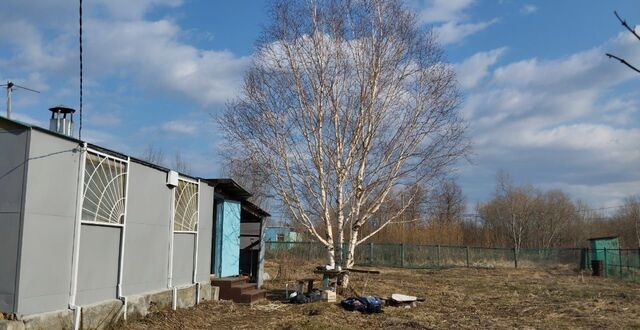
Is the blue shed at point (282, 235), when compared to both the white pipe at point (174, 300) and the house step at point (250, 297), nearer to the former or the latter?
the house step at point (250, 297)

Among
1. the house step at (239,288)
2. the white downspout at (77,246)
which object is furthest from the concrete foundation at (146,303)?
the house step at (239,288)

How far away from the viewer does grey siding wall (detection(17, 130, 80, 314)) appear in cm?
776

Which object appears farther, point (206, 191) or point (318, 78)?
point (318, 78)

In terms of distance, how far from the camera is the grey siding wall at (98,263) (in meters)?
9.02

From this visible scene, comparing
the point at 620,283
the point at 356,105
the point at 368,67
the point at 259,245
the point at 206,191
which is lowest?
the point at 620,283

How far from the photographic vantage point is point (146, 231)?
11.3 meters

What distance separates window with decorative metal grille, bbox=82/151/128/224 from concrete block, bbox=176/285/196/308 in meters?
3.16

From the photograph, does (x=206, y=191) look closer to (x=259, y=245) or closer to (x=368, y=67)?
(x=259, y=245)

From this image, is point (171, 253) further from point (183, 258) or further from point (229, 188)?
point (229, 188)

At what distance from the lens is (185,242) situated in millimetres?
13297

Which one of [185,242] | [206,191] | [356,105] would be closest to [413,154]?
[356,105]

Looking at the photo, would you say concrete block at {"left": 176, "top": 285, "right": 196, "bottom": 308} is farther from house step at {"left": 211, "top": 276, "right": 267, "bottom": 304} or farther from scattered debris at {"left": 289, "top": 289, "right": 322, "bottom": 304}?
scattered debris at {"left": 289, "top": 289, "right": 322, "bottom": 304}

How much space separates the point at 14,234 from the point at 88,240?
1.56 m

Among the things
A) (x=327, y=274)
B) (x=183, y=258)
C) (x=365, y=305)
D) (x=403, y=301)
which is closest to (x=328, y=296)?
(x=327, y=274)
